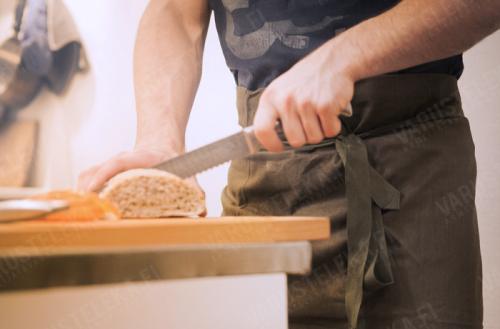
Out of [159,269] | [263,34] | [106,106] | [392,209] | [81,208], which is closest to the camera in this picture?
[159,269]

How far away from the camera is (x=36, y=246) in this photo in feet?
1.95

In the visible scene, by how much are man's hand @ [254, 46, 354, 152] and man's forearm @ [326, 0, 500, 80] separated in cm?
3

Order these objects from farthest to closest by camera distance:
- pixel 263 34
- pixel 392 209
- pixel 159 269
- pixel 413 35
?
1. pixel 263 34
2. pixel 392 209
3. pixel 413 35
4. pixel 159 269

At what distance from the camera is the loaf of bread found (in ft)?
2.33

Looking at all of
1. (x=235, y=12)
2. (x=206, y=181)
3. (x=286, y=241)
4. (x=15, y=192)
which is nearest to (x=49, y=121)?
(x=15, y=192)

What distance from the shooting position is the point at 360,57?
34.4 inches

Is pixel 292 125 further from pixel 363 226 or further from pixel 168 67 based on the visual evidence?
pixel 168 67

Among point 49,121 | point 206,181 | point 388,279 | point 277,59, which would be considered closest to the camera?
point 388,279

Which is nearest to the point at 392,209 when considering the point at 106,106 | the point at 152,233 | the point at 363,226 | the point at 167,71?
the point at 363,226

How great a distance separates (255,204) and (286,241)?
388 mm

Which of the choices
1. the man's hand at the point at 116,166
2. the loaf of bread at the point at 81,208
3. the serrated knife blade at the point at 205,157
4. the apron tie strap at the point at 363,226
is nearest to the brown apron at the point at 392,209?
the apron tie strap at the point at 363,226

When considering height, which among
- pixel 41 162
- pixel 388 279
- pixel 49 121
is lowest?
pixel 388 279

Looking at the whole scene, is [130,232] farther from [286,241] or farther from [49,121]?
[49,121]

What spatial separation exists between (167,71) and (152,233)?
25.7 inches
